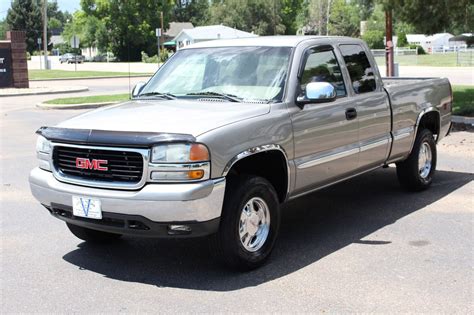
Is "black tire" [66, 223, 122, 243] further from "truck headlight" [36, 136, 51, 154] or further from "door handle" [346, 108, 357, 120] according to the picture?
"door handle" [346, 108, 357, 120]

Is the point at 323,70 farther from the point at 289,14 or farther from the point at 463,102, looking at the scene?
the point at 289,14

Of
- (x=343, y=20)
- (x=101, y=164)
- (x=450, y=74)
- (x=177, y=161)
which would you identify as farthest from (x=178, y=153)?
(x=343, y=20)

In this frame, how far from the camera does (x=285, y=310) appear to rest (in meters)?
4.23

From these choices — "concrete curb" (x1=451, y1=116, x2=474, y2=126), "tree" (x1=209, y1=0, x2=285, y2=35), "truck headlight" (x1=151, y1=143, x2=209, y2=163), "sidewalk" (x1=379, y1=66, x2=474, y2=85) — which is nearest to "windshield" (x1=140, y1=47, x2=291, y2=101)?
"truck headlight" (x1=151, y1=143, x2=209, y2=163)

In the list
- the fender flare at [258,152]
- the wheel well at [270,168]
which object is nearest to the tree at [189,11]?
the wheel well at [270,168]

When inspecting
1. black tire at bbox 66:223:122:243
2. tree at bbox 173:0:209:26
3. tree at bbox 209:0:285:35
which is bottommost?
black tire at bbox 66:223:122:243

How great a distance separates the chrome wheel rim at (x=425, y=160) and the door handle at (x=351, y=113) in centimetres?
189

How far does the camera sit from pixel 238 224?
476 cm

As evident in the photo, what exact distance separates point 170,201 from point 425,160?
14.6ft

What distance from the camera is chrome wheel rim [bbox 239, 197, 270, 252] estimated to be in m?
4.91

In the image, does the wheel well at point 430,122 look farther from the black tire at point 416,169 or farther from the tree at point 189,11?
the tree at point 189,11

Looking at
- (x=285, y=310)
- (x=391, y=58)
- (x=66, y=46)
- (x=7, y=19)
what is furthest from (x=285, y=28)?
(x=285, y=310)

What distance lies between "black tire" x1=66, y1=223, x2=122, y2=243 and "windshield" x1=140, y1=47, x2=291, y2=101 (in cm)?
146

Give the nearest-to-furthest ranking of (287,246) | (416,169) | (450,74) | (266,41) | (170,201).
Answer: (170,201) → (287,246) → (266,41) → (416,169) → (450,74)
